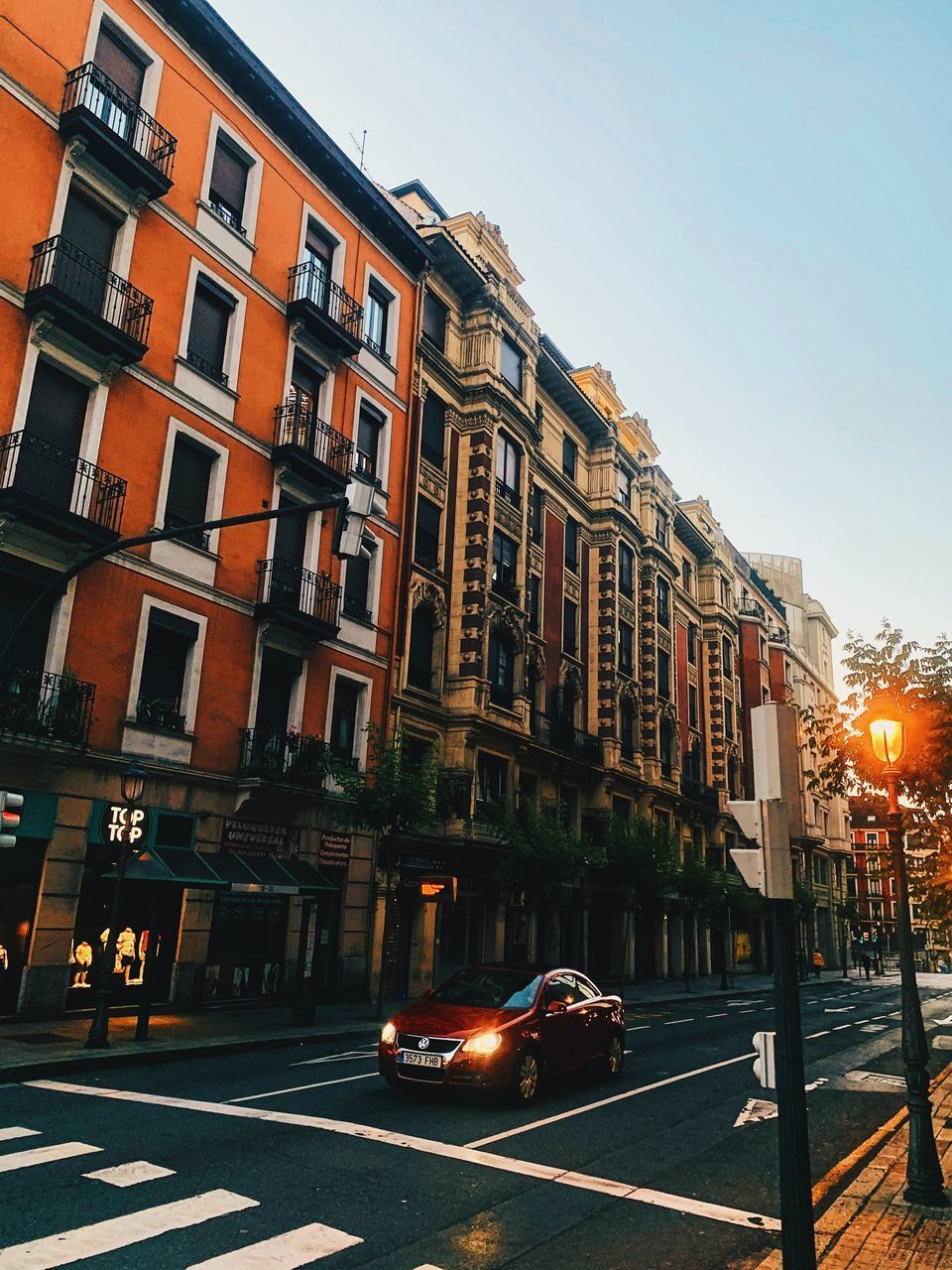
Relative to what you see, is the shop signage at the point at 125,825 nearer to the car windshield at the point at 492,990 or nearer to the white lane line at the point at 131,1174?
the car windshield at the point at 492,990

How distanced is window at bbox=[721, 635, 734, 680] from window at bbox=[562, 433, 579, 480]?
19.0 metres

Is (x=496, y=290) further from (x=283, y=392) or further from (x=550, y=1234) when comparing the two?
(x=550, y=1234)

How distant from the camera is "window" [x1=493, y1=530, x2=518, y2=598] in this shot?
31.1 meters

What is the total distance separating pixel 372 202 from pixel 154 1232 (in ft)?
86.2

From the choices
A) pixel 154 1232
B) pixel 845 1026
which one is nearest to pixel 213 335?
pixel 154 1232

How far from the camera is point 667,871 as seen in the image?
34.1 meters

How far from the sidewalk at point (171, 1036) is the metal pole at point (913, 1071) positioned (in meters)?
9.90

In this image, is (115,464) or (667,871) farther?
(667,871)

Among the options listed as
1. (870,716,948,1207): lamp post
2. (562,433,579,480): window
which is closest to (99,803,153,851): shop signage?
(870,716,948,1207): lamp post

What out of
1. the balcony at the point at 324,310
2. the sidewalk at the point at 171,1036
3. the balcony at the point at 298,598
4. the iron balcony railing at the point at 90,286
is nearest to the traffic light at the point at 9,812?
the sidewalk at the point at 171,1036

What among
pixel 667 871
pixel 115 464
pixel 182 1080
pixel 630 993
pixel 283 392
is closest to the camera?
pixel 182 1080

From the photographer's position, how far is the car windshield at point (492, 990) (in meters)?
11.3

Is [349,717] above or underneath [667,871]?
above

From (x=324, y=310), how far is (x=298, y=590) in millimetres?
7664
